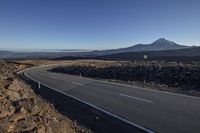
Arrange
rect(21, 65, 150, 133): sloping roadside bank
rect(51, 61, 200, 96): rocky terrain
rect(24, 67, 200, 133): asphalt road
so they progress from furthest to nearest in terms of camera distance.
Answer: rect(51, 61, 200, 96): rocky terrain
rect(21, 65, 150, 133): sloping roadside bank
rect(24, 67, 200, 133): asphalt road

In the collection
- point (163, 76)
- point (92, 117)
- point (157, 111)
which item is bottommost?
point (163, 76)

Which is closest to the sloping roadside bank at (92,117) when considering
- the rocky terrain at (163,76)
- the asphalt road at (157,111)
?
the asphalt road at (157,111)

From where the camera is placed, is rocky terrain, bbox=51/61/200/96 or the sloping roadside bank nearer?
the sloping roadside bank

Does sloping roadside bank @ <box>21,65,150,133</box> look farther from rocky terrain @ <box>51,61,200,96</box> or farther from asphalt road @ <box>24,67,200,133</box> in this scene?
rocky terrain @ <box>51,61,200,96</box>

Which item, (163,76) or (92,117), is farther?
(163,76)

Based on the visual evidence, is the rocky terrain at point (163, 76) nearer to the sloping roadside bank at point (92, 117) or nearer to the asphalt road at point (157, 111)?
the asphalt road at point (157, 111)

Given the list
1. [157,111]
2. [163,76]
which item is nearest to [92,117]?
[157,111]

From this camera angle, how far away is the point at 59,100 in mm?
16469

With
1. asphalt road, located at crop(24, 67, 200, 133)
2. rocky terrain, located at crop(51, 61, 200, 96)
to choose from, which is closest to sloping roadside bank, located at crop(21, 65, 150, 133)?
asphalt road, located at crop(24, 67, 200, 133)

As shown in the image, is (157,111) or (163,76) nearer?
(157,111)

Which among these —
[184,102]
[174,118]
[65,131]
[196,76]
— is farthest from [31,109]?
[196,76]

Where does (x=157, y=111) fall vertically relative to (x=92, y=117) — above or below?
above

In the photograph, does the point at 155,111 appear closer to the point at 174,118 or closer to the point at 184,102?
the point at 174,118

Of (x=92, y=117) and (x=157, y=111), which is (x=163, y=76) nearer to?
(x=157, y=111)
